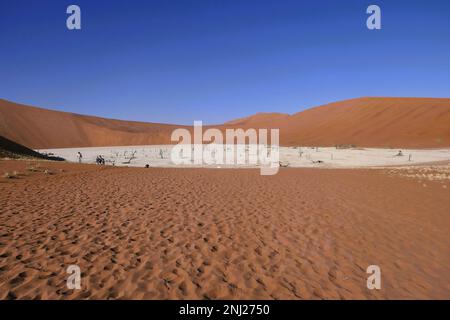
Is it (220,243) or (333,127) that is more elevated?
(333,127)

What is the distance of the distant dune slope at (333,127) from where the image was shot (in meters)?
43.2

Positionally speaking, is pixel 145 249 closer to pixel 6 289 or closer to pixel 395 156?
pixel 6 289

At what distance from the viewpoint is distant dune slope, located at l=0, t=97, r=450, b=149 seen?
43.2m

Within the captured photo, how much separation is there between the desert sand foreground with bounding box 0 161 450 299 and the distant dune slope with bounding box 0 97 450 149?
34593 mm

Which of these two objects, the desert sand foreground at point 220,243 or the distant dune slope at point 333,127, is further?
the distant dune slope at point 333,127

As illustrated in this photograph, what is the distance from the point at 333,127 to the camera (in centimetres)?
5803

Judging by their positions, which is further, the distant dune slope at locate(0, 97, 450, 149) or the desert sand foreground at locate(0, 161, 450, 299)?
the distant dune slope at locate(0, 97, 450, 149)

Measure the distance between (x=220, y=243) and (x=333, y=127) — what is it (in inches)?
2257

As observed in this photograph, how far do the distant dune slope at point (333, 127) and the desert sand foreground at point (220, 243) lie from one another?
Result: 34593 millimetres

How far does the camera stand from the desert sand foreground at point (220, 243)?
420cm

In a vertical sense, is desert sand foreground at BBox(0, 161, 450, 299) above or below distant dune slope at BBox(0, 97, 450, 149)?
below

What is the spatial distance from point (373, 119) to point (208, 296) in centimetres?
5955

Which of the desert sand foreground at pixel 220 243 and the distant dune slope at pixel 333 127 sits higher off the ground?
the distant dune slope at pixel 333 127

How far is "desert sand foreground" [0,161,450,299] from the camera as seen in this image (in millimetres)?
4199
